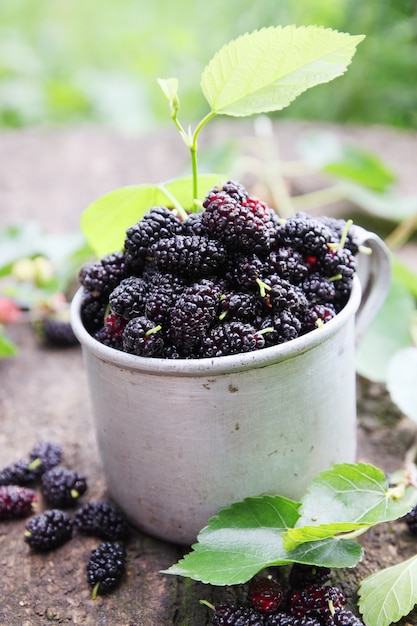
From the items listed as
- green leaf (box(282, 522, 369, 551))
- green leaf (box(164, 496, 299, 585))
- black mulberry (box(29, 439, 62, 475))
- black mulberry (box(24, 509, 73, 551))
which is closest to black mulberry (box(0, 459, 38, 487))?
black mulberry (box(29, 439, 62, 475))

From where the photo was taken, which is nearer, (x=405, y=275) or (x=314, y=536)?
(x=314, y=536)

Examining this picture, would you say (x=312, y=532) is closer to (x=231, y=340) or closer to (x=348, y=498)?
(x=348, y=498)

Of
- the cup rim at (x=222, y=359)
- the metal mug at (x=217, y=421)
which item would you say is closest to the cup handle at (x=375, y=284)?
the metal mug at (x=217, y=421)

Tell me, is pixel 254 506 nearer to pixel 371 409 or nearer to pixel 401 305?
pixel 371 409

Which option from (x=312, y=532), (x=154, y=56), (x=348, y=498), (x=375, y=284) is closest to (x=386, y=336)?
(x=375, y=284)

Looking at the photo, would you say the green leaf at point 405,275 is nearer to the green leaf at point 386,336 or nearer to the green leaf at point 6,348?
the green leaf at point 386,336

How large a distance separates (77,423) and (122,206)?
1.48ft

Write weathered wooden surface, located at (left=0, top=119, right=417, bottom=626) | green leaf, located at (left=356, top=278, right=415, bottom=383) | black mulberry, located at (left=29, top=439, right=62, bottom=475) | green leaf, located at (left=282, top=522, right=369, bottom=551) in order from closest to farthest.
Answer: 1. green leaf, located at (left=282, top=522, right=369, bottom=551)
2. weathered wooden surface, located at (left=0, top=119, right=417, bottom=626)
3. black mulberry, located at (left=29, top=439, right=62, bottom=475)
4. green leaf, located at (left=356, top=278, right=415, bottom=383)

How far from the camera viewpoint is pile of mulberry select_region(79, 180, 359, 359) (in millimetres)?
868

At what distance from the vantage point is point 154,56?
3553 mm

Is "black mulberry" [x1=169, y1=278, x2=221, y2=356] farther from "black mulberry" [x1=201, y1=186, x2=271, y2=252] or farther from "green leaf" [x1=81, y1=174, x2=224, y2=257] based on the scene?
"green leaf" [x1=81, y1=174, x2=224, y2=257]

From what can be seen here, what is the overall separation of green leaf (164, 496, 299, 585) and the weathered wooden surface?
9 centimetres

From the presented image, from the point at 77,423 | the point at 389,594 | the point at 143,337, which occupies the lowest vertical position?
the point at 77,423

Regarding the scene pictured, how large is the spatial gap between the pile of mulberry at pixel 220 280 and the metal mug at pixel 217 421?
0.03 meters
